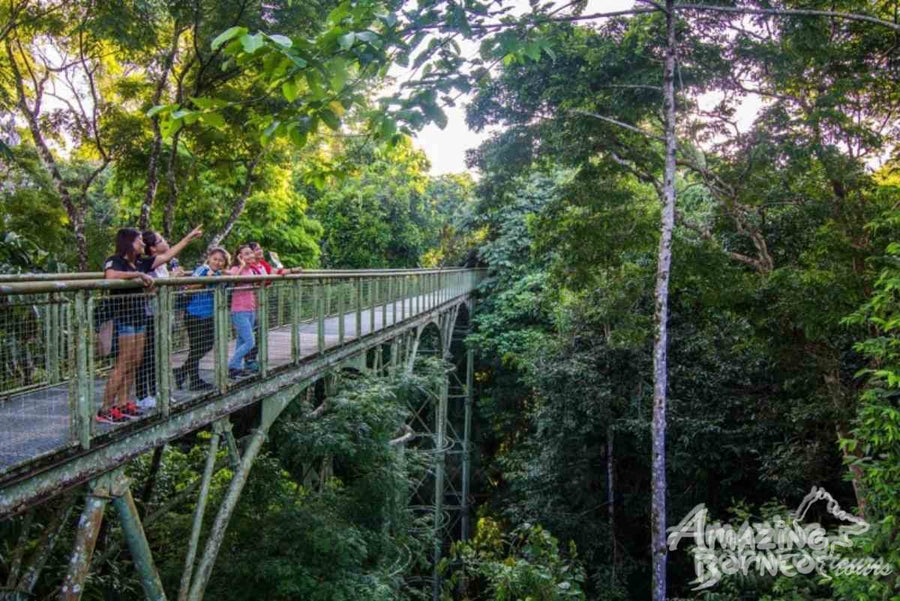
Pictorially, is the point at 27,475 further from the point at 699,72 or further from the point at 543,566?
the point at 699,72

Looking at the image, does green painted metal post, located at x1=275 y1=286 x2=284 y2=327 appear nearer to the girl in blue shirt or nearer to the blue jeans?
the blue jeans

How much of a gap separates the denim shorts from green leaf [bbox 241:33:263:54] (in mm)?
2409

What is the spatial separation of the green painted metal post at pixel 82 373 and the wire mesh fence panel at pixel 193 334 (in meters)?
0.97

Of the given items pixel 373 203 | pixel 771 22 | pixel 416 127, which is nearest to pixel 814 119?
pixel 771 22

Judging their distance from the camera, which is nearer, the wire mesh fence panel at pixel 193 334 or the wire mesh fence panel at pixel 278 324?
the wire mesh fence panel at pixel 193 334

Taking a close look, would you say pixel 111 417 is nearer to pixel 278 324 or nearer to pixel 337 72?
pixel 278 324

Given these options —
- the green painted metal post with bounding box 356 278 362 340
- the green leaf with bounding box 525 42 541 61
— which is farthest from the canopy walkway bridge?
the green leaf with bounding box 525 42 541 61

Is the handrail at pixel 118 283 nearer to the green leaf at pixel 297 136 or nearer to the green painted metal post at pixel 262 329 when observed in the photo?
the green painted metal post at pixel 262 329

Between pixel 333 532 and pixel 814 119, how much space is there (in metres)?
6.75

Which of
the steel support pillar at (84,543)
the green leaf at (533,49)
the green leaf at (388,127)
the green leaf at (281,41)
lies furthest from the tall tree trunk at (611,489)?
the green leaf at (281,41)

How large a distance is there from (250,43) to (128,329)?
250cm

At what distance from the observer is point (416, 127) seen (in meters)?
2.02

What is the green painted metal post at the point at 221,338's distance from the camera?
4195 mm

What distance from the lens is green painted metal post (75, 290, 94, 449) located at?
285 cm
